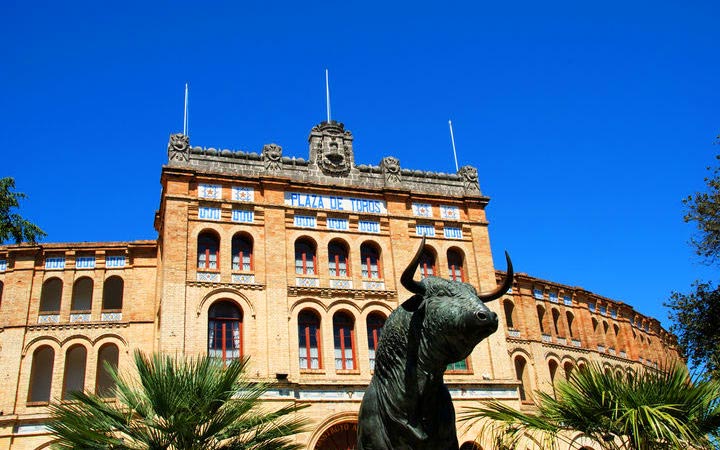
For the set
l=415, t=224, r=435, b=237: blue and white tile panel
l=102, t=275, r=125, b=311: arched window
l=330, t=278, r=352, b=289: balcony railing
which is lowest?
l=330, t=278, r=352, b=289: balcony railing

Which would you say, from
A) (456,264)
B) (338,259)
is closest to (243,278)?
(338,259)

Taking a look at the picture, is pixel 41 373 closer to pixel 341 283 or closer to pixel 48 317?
pixel 48 317

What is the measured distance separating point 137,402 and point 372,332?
13637 mm

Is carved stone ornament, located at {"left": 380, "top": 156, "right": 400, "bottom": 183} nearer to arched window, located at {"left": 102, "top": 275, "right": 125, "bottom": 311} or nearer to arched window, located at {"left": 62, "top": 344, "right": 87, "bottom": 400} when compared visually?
arched window, located at {"left": 102, "top": 275, "right": 125, "bottom": 311}

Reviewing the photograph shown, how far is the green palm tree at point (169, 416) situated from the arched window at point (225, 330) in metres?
9.92

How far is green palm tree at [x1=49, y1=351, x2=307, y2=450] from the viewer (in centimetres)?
1199

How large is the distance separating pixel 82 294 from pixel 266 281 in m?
9.01

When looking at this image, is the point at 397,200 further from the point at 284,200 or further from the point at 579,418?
the point at 579,418

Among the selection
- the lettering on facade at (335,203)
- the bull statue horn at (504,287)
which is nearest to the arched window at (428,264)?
the lettering on facade at (335,203)

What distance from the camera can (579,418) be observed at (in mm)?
11977

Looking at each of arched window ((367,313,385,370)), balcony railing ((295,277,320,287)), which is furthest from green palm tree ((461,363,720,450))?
balcony railing ((295,277,320,287))

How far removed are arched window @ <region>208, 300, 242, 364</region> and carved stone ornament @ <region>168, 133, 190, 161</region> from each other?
5.75 m

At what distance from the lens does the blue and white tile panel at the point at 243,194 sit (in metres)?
25.6

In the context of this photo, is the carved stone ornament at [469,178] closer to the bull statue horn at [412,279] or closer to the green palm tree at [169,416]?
the green palm tree at [169,416]
